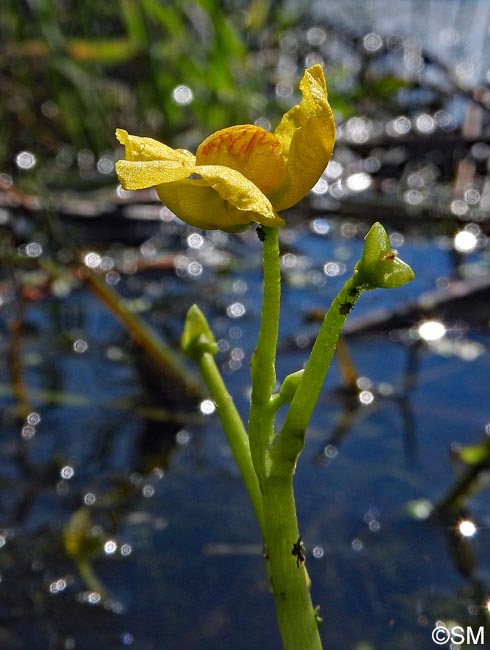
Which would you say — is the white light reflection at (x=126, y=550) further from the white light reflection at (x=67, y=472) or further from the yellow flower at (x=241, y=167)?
the yellow flower at (x=241, y=167)

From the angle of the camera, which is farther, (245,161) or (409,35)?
(409,35)

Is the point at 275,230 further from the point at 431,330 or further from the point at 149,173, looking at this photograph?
the point at 431,330

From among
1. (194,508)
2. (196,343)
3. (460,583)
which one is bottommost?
(460,583)

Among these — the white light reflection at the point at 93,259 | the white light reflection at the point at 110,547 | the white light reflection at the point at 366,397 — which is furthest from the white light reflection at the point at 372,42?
the white light reflection at the point at 110,547

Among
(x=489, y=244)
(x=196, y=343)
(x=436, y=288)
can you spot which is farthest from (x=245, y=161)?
(x=489, y=244)

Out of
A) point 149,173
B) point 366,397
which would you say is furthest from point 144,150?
point 366,397

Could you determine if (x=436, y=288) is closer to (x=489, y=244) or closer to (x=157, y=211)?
(x=489, y=244)

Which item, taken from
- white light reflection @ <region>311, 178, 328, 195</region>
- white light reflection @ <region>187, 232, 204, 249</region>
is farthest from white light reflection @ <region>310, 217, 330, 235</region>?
white light reflection @ <region>187, 232, 204, 249</region>
